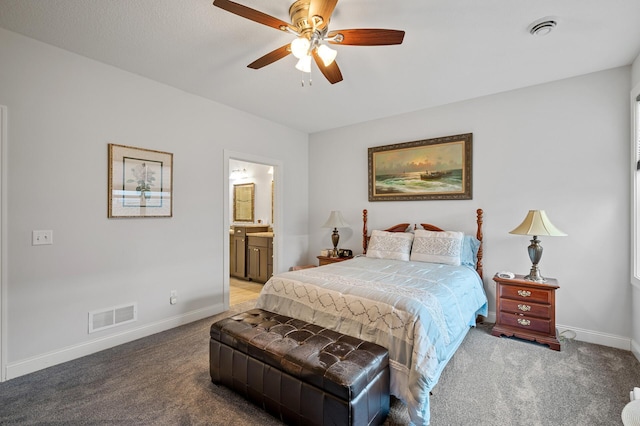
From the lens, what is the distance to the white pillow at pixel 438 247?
329cm

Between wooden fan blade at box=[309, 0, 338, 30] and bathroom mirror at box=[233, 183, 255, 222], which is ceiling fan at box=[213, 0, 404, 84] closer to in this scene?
wooden fan blade at box=[309, 0, 338, 30]

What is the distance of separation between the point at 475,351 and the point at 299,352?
1.91 metres

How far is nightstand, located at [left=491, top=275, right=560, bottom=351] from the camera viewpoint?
2775 mm

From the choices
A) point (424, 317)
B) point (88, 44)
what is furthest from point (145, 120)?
point (424, 317)

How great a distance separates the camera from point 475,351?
270 cm

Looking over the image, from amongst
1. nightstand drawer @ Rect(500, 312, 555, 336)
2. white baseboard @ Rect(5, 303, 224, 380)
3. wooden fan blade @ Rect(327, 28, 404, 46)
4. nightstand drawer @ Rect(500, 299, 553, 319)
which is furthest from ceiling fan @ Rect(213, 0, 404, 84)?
white baseboard @ Rect(5, 303, 224, 380)

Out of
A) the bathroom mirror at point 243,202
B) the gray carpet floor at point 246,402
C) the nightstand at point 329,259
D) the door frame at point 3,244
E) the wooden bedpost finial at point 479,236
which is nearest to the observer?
the gray carpet floor at point 246,402

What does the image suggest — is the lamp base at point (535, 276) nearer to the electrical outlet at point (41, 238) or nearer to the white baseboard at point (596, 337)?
the white baseboard at point (596, 337)

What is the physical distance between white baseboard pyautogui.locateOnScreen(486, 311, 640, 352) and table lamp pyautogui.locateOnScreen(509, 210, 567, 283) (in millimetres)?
654

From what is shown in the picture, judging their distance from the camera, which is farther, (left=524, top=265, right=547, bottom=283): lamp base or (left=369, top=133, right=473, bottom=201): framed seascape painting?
(left=369, top=133, right=473, bottom=201): framed seascape painting

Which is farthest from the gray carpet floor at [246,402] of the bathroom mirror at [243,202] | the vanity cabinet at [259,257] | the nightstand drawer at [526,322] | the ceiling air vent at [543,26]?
the bathroom mirror at [243,202]

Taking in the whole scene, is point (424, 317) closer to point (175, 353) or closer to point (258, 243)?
point (175, 353)

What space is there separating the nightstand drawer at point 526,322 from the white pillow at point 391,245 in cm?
116

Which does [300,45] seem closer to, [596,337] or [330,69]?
[330,69]
